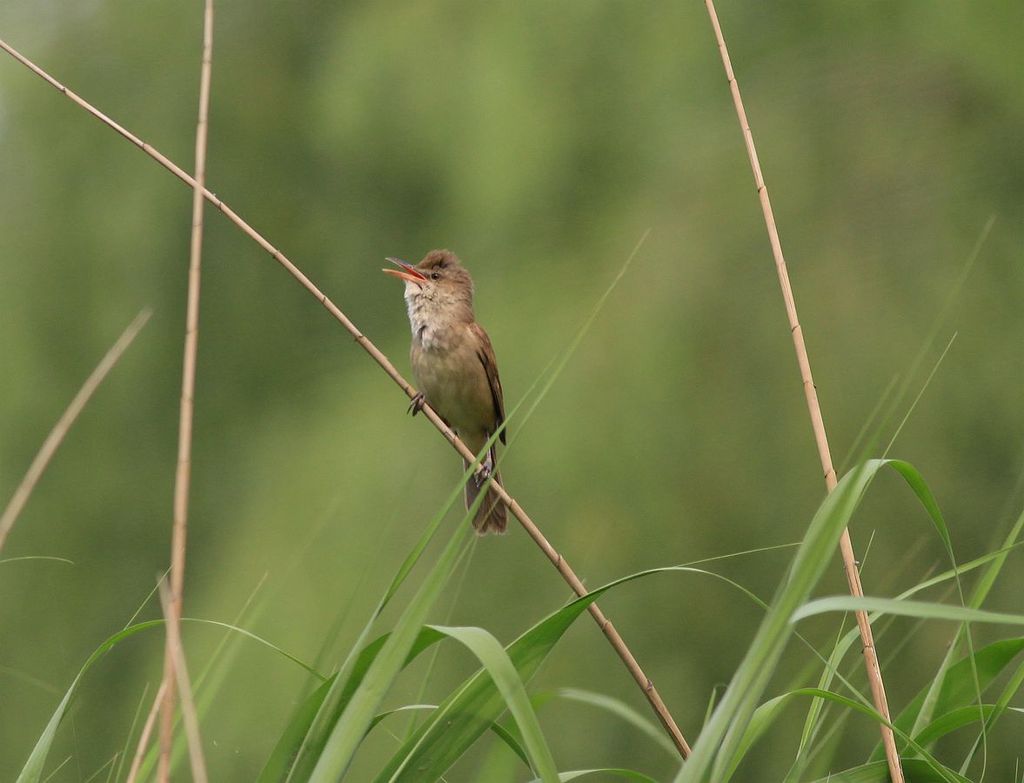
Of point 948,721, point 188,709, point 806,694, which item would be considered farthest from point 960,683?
point 188,709

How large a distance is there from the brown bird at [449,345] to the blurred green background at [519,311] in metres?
0.14

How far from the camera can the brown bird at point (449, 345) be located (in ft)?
15.5

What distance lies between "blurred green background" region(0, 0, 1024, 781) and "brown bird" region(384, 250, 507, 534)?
0.14 m

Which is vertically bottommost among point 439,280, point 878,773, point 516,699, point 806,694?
point 878,773

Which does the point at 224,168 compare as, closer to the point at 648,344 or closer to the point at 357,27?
the point at 357,27

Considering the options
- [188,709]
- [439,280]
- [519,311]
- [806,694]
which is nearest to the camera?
[188,709]

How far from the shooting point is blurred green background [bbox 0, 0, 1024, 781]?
13.6ft

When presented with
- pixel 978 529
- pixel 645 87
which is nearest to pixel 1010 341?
pixel 978 529

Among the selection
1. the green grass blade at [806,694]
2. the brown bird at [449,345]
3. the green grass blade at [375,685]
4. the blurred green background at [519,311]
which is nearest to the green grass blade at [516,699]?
the green grass blade at [375,685]

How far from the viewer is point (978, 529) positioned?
13.2 ft

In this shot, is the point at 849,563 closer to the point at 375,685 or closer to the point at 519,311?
the point at 375,685

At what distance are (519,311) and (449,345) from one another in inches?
12.1

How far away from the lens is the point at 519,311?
4875 millimetres

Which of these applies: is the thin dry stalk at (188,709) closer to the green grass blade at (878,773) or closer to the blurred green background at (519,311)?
the green grass blade at (878,773)
